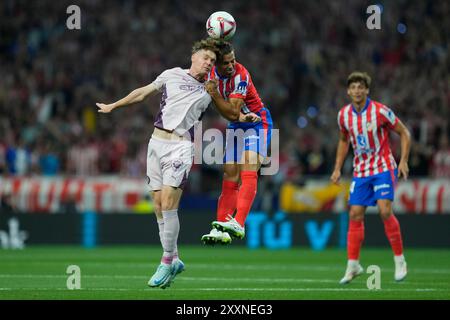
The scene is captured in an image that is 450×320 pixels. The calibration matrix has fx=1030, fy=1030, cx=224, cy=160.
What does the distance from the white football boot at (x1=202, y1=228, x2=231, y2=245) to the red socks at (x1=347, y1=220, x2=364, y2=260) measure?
8.44 ft

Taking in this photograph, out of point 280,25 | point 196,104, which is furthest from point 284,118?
point 196,104

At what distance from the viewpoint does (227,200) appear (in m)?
11.7

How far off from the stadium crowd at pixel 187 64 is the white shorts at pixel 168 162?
10.9 metres

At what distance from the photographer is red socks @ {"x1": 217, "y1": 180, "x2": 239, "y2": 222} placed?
38.3 feet

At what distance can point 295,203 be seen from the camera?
71.8 feet

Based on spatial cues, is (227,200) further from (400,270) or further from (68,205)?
(68,205)

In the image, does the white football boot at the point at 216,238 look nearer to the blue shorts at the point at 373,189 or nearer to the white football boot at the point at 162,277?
the white football boot at the point at 162,277

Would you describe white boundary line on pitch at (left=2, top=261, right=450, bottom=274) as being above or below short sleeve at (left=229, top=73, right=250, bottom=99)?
below

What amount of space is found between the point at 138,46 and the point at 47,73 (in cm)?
261

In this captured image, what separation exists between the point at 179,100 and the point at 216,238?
1.54m

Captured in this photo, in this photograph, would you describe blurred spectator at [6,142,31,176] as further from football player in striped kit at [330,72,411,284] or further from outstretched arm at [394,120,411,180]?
outstretched arm at [394,120,411,180]

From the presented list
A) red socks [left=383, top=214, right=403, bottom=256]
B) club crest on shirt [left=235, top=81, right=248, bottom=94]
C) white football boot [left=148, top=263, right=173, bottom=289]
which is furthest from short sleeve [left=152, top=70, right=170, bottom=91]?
red socks [left=383, top=214, right=403, bottom=256]

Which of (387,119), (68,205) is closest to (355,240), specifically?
(387,119)

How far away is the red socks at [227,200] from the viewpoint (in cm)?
1167
